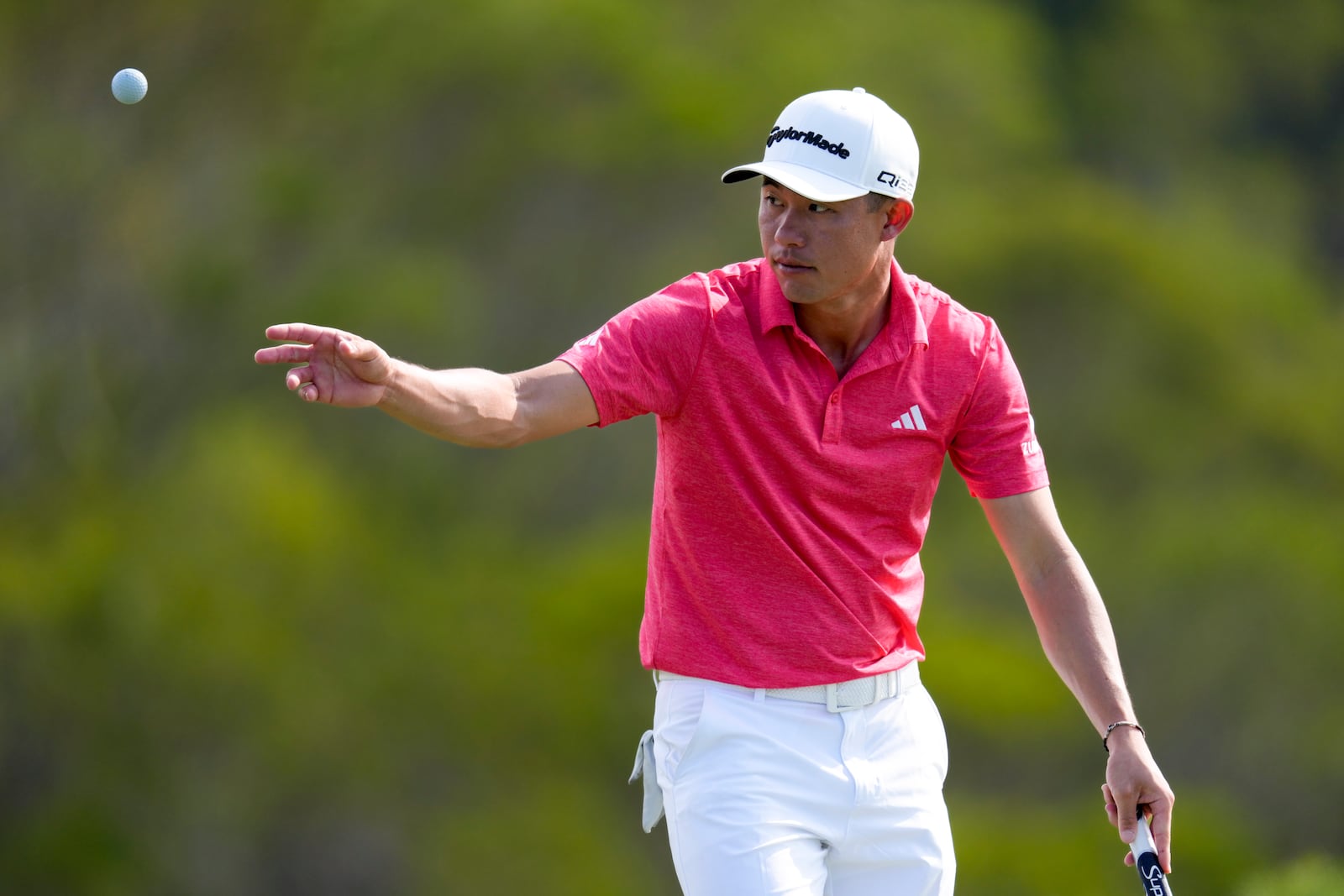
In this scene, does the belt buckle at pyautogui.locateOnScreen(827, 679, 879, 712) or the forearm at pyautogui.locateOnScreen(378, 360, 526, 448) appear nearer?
the forearm at pyautogui.locateOnScreen(378, 360, 526, 448)

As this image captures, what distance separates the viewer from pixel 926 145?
22.4 ft

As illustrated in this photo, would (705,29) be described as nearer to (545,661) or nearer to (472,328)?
(472,328)

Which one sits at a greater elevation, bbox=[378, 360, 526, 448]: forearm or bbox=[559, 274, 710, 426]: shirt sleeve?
bbox=[559, 274, 710, 426]: shirt sleeve

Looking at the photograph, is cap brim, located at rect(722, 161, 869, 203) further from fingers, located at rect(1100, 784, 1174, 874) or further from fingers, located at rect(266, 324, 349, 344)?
fingers, located at rect(1100, 784, 1174, 874)

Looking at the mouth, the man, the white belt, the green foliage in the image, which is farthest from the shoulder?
the green foliage

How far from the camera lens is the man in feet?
8.85

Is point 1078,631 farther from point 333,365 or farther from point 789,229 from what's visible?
point 333,365

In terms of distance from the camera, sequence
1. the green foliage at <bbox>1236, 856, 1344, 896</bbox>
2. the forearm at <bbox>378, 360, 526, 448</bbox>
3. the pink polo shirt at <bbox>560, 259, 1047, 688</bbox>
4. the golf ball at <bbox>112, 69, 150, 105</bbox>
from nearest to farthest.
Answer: the forearm at <bbox>378, 360, 526, 448</bbox> → the pink polo shirt at <bbox>560, 259, 1047, 688</bbox> → the golf ball at <bbox>112, 69, 150, 105</bbox> → the green foliage at <bbox>1236, 856, 1344, 896</bbox>

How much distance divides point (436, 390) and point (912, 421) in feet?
2.82

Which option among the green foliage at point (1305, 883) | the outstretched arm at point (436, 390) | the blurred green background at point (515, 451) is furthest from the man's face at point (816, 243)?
the blurred green background at point (515, 451)

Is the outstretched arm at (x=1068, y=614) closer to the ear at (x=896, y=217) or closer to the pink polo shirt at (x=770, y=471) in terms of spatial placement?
the pink polo shirt at (x=770, y=471)

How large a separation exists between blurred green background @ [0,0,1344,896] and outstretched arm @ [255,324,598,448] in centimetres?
406

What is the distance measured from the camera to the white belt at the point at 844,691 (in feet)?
8.98

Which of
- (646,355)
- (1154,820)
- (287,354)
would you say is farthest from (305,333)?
(1154,820)
